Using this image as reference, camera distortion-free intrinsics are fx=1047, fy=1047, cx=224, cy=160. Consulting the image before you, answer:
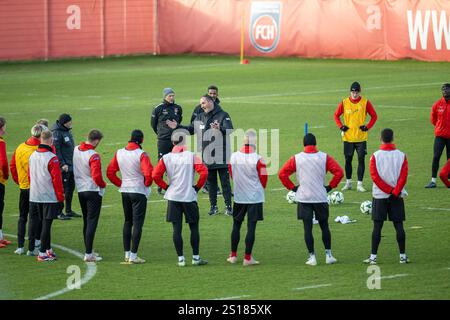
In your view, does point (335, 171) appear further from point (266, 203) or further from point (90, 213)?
point (266, 203)

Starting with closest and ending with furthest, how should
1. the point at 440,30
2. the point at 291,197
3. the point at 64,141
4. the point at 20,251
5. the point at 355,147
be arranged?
the point at 20,251, the point at 64,141, the point at 291,197, the point at 355,147, the point at 440,30

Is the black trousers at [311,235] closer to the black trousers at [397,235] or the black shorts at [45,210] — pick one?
the black trousers at [397,235]

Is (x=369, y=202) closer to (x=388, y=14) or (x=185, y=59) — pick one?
(x=388, y=14)

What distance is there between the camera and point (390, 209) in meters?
15.9

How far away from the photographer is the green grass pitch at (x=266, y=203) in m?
14.6

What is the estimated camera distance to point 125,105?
123ft

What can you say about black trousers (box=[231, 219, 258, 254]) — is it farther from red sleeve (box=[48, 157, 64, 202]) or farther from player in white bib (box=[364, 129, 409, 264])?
red sleeve (box=[48, 157, 64, 202])

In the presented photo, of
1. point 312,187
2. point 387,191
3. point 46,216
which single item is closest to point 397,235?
point 387,191

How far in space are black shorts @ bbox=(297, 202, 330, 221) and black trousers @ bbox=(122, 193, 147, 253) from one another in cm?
243

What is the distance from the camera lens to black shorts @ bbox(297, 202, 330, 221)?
15867 mm

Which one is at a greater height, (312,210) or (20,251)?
(312,210)

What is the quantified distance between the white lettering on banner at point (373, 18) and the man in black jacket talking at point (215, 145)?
3238 cm

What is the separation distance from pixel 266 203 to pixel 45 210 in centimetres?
622

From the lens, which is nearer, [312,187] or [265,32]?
[312,187]
